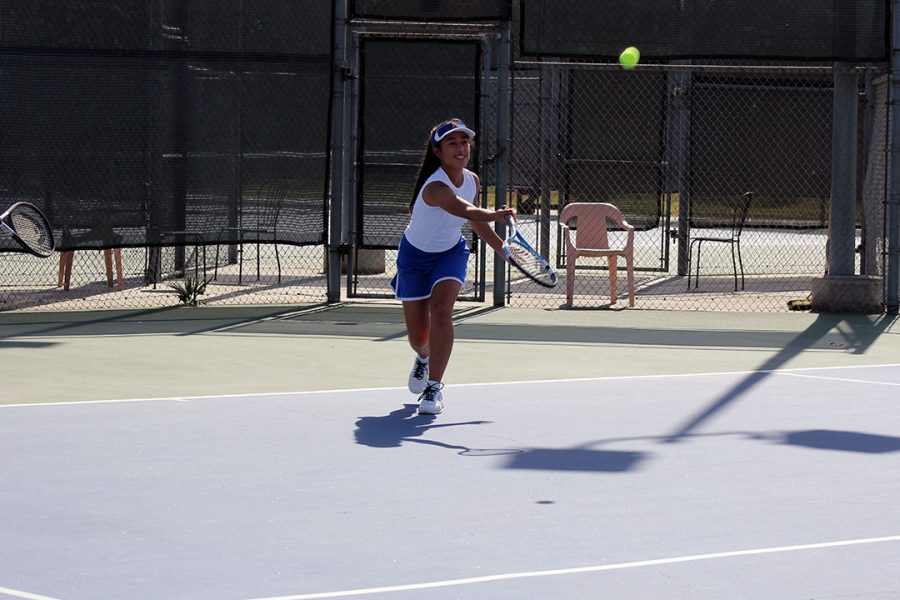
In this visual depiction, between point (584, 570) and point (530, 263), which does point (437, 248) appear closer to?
point (530, 263)

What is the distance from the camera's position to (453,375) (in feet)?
31.7

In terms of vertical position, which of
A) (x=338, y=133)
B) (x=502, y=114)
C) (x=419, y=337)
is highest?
(x=502, y=114)

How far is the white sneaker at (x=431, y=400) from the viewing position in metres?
8.04

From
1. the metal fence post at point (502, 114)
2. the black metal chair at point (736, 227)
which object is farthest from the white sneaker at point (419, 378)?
the black metal chair at point (736, 227)

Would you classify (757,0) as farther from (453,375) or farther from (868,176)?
(453,375)

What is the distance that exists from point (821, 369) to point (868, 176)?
14.2 feet

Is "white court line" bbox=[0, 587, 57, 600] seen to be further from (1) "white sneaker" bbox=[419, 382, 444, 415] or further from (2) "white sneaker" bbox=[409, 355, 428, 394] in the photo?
(2) "white sneaker" bbox=[409, 355, 428, 394]

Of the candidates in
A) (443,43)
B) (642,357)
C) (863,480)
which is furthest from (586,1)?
(863,480)

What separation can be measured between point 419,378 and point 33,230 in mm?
3174

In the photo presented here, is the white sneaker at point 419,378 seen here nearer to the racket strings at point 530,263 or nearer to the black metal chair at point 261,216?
the racket strings at point 530,263

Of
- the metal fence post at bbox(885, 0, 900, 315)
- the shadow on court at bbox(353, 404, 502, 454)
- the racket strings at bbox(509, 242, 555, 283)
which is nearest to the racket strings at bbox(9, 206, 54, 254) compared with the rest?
the shadow on court at bbox(353, 404, 502, 454)

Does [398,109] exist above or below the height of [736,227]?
above

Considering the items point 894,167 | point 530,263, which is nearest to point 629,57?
point 894,167

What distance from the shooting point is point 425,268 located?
326 inches
